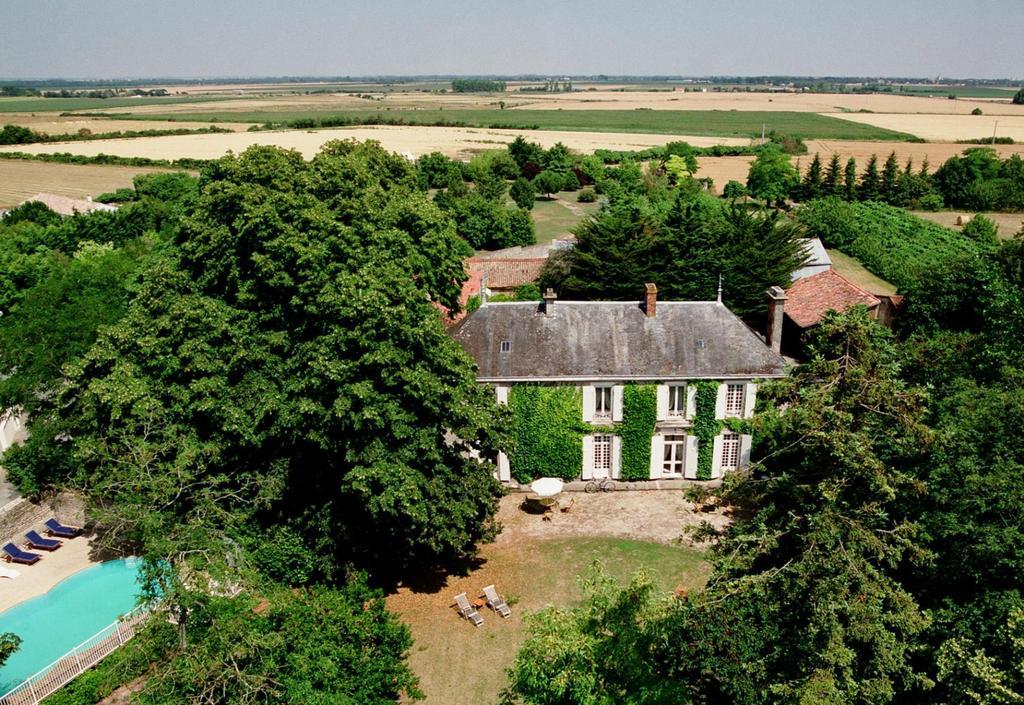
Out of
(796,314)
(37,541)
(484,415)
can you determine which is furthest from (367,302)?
(796,314)

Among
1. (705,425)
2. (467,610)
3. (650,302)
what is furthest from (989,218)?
(467,610)

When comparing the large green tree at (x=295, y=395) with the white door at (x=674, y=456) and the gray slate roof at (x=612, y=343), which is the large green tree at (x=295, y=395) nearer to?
the gray slate roof at (x=612, y=343)

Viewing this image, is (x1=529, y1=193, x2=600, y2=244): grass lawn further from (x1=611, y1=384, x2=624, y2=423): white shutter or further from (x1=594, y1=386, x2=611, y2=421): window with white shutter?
(x1=611, y1=384, x2=624, y2=423): white shutter

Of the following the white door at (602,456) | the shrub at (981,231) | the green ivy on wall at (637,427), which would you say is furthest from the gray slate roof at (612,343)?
the shrub at (981,231)

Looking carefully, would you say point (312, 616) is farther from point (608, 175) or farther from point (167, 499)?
point (608, 175)

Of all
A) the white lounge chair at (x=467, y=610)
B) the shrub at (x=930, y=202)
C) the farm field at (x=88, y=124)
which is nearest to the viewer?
the white lounge chair at (x=467, y=610)

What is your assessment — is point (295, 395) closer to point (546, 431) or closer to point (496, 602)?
point (496, 602)
